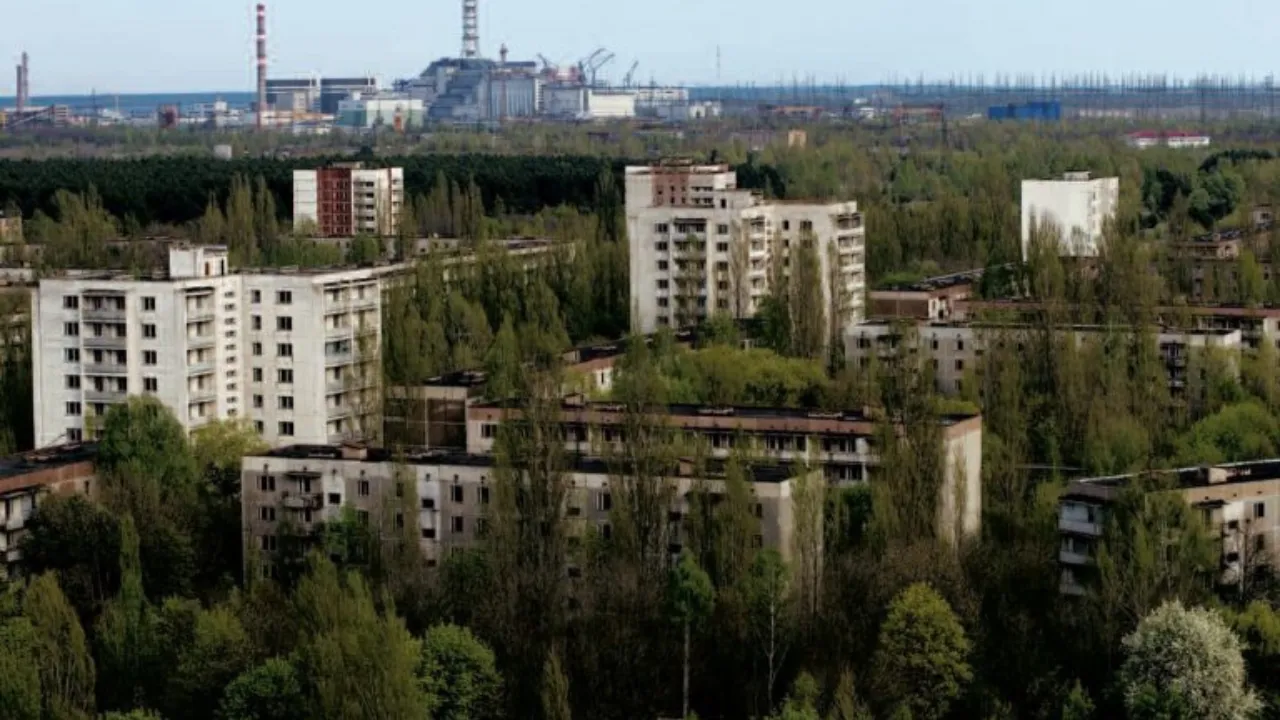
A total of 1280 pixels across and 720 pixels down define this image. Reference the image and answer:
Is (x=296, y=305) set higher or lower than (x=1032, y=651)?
higher

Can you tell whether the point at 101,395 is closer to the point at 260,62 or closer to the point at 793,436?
the point at 793,436

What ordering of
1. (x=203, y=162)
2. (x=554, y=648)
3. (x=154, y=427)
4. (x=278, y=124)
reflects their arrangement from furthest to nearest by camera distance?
(x=278, y=124) < (x=203, y=162) < (x=154, y=427) < (x=554, y=648)

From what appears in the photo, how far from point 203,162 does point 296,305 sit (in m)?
24.2

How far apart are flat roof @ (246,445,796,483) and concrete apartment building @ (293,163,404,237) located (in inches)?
704

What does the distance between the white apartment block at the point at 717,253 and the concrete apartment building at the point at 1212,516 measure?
8.88 metres

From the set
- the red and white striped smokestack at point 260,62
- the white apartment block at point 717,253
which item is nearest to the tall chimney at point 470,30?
the red and white striped smokestack at point 260,62

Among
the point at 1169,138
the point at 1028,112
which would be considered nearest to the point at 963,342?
the point at 1169,138

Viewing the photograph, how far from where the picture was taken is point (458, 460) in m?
13.5

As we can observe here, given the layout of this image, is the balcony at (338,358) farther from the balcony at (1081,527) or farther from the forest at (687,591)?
the balcony at (1081,527)

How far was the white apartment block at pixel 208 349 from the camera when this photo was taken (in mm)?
16297

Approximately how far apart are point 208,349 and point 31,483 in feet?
9.56

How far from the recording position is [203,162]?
40.5 metres

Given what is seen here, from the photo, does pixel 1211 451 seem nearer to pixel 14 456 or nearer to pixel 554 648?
pixel 554 648

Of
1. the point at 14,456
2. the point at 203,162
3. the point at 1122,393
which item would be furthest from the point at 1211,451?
the point at 203,162
